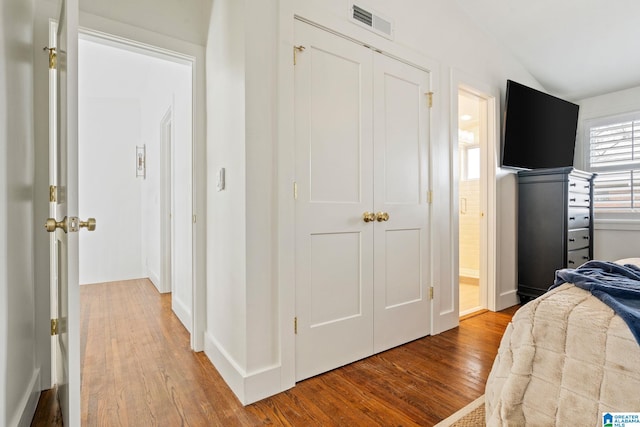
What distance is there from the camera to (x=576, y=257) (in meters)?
3.22

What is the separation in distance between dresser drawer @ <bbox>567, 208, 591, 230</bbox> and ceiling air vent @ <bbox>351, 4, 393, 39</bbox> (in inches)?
94.5

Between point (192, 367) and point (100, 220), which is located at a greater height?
point (100, 220)

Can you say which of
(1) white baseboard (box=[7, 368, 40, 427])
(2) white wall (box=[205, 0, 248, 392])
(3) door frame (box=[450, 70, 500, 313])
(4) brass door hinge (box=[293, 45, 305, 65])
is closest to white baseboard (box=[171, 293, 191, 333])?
(2) white wall (box=[205, 0, 248, 392])

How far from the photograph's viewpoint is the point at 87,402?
168cm

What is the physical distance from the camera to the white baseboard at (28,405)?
1.36 meters

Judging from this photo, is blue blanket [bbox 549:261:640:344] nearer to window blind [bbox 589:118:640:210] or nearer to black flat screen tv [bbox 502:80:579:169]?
black flat screen tv [bbox 502:80:579:169]

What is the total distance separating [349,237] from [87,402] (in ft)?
5.55

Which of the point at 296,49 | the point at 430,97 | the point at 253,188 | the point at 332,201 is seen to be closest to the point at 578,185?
the point at 430,97

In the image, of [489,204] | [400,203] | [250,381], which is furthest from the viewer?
[489,204]

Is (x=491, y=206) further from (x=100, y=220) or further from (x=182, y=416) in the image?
(x=100, y=220)

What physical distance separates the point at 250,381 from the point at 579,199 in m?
3.54

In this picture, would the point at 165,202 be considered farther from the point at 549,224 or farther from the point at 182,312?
the point at 549,224

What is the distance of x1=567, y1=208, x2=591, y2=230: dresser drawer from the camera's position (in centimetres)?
307

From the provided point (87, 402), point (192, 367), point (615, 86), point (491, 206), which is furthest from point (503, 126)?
point (87, 402)
